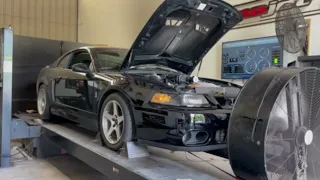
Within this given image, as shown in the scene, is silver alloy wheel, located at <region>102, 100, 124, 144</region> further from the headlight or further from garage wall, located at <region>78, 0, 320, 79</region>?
garage wall, located at <region>78, 0, 320, 79</region>

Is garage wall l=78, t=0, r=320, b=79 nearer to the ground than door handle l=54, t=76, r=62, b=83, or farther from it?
farther from it

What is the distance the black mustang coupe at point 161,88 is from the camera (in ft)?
7.23

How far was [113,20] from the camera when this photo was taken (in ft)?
30.0

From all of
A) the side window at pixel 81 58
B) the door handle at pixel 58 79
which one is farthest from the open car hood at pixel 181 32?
the door handle at pixel 58 79

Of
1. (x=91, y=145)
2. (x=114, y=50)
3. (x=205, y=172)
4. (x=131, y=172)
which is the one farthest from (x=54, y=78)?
(x=205, y=172)

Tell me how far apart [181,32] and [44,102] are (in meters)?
2.58

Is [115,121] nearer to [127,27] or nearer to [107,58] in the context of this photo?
[107,58]

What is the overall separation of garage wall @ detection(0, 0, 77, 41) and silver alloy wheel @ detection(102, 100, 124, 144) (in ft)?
31.7

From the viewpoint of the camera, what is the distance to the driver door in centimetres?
319

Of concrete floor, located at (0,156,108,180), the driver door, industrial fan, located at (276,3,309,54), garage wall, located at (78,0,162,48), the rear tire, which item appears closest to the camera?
the driver door

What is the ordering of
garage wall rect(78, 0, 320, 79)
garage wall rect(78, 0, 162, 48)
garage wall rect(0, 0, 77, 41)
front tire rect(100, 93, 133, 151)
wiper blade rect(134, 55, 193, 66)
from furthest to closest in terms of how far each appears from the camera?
garage wall rect(0, 0, 77, 41) → garage wall rect(78, 0, 162, 48) → garage wall rect(78, 0, 320, 79) → wiper blade rect(134, 55, 193, 66) → front tire rect(100, 93, 133, 151)

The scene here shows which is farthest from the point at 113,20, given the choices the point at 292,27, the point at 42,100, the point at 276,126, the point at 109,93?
the point at 276,126

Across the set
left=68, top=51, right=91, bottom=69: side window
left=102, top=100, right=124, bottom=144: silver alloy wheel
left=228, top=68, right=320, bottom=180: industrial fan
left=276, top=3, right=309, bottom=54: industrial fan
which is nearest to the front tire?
left=102, top=100, right=124, bottom=144: silver alloy wheel

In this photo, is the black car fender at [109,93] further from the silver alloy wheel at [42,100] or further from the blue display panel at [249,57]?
the blue display panel at [249,57]
